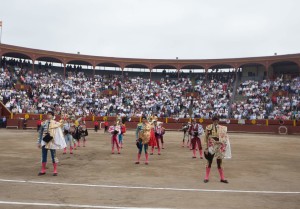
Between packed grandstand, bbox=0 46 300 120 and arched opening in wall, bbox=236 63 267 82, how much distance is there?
0.32m

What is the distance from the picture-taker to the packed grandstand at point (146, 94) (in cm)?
3372

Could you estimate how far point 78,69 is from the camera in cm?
4534

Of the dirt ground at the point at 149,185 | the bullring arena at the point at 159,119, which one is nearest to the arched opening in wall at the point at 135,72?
the bullring arena at the point at 159,119

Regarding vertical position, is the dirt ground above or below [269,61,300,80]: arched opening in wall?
below

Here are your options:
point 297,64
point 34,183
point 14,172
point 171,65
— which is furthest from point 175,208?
point 171,65

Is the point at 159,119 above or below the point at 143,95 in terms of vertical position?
below

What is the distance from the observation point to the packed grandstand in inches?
1328

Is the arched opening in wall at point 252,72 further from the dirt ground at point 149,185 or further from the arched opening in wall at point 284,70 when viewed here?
the dirt ground at point 149,185

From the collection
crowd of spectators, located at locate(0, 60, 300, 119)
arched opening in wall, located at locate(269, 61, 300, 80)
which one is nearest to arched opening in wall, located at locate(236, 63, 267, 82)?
arched opening in wall, located at locate(269, 61, 300, 80)

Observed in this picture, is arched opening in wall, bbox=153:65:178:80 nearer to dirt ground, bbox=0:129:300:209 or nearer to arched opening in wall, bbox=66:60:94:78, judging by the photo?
arched opening in wall, bbox=66:60:94:78

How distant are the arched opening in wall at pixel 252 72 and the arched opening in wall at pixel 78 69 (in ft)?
72.2

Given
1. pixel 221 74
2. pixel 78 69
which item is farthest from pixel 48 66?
pixel 221 74

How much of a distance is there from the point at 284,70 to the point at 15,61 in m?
36.2

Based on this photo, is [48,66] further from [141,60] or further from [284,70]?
[284,70]
